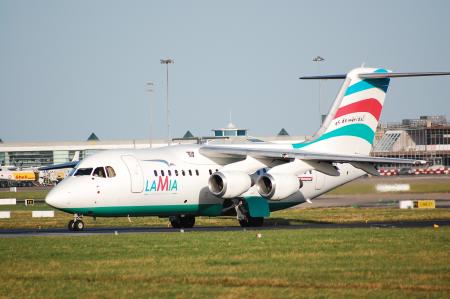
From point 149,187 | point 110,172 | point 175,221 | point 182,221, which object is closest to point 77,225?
point 110,172

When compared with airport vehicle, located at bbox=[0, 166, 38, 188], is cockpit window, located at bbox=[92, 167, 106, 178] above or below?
below

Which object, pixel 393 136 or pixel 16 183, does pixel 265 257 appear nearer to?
pixel 16 183

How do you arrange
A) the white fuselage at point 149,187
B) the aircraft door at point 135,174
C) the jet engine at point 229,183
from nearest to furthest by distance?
the white fuselage at point 149,187 → the aircraft door at point 135,174 → the jet engine at point 229,183

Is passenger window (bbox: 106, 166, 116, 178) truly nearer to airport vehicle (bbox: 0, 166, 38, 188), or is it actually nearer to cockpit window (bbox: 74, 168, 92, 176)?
cockpit window (bbox: 74, 168, 92, 176)

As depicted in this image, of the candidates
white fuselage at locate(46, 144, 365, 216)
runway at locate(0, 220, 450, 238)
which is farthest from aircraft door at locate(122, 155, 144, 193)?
runway at locate(0, 220, 450, 238)

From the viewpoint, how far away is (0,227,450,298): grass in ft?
61.3

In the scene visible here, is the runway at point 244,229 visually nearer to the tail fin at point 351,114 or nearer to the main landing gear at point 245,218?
the main landing gear at point 245,218

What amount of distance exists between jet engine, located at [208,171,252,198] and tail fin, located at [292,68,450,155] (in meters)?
4.54

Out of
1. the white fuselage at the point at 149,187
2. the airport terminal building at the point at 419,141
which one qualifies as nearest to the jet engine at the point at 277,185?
the white fuselage at the point at 149,187

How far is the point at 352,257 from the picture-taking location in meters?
23.9

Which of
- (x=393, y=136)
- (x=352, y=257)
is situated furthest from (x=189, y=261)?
(x=393, y=136)

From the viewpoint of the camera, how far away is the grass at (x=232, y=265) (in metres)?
18.7

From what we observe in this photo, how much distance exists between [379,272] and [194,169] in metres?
18.5

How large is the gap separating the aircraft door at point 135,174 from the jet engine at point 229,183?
295 cm
